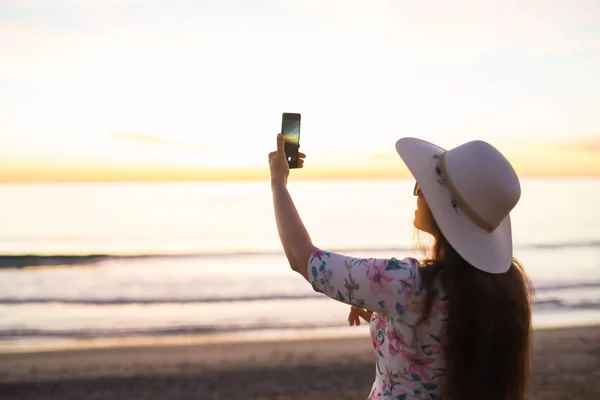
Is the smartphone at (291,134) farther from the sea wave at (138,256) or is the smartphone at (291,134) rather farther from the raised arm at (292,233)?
the sea wave at (138,256)

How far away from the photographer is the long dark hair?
1.63 metres

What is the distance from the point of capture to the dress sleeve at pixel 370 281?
1584mm

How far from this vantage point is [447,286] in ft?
5.32

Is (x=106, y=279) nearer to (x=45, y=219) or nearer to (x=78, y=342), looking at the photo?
(x=78, y=342)

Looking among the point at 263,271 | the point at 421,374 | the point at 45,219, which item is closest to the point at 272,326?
the point at 263,271

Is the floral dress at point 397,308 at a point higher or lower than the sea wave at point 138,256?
higher

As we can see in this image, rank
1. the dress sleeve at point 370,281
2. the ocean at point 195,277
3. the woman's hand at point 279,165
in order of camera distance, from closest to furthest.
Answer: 1. the dress sleeve at point 370,281
2. the woman's hand at point 279,165
3. the ocean at point 195,277

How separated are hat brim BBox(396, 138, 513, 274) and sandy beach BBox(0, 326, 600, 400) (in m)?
5.41

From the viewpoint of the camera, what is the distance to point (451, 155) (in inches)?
69.4

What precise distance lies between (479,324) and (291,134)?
3.34ft

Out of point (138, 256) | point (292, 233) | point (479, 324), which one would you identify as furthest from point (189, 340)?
point (138, 256)

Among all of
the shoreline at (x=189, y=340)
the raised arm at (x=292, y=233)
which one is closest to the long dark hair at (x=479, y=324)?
the raised arm at (x=292, y=233)

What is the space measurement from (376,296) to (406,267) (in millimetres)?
119

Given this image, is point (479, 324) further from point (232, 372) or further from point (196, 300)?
point (196, 300)
